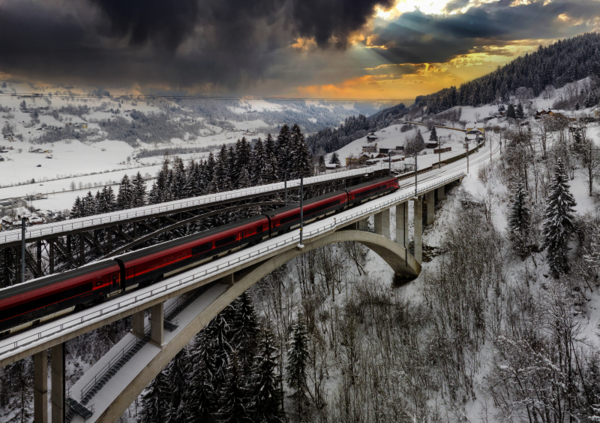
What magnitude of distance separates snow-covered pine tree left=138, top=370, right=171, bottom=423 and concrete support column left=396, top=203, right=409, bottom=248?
81.4 ft

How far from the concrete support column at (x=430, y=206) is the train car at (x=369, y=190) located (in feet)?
16.7

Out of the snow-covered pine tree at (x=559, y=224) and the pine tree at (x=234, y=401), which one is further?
the snow-covered pine tree at (x=559, y=224)

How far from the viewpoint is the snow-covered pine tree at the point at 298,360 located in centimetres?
2508

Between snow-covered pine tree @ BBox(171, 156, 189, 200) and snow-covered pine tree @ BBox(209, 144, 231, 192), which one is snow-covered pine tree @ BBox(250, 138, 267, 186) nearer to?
snow-covered pine tree @ BBox(209, 144, 231, 192)

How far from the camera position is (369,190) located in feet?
114

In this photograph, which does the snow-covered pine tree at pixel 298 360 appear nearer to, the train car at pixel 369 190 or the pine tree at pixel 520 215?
the train car at pixel 369 190

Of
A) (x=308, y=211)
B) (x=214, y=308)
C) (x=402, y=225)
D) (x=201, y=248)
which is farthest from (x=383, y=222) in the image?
(x=214, y=308)

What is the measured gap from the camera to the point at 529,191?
3872 cm

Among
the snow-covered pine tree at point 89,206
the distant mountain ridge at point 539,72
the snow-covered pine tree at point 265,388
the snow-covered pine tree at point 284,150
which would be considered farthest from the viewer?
the distant mountain ridge at point 539,72

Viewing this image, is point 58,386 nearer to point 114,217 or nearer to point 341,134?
point 114,217

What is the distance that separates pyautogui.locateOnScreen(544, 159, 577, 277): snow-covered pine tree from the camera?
1075 inches

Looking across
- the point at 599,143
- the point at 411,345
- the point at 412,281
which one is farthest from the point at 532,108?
the point at 411,345

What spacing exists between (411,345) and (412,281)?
871 centimetres

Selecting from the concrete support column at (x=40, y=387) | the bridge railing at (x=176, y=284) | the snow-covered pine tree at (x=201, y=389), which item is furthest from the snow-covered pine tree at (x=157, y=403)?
the concrete support column at (x=40, y=387)
